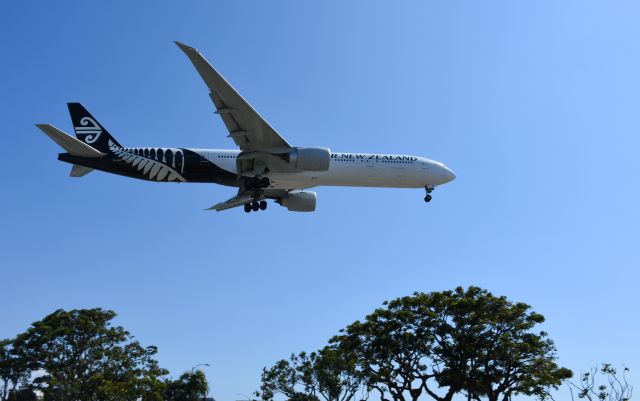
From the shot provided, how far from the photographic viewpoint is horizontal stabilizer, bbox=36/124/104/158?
107 feet

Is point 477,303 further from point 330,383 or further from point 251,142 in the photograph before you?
point 251,142

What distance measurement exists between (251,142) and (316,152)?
347cm

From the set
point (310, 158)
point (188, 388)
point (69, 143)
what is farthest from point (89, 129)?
point (188, 388)

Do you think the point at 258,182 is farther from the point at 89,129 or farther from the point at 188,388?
the point at 188,388

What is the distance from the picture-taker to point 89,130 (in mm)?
38781

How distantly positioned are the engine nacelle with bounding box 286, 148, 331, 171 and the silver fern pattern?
6535 millimetres

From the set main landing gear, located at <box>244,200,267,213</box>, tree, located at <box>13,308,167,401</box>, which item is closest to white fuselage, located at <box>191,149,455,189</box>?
main landing gear, located at <box>244,200,267,213</box>

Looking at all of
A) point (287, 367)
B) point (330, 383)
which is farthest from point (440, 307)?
point (287, 367)

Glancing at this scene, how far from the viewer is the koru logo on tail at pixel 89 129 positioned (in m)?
38.4

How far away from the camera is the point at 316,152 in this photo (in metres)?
35.1

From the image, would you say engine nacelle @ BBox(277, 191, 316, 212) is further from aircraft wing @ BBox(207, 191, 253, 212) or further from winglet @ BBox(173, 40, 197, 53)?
winglet @ BBox(173, 40, 197, 53)

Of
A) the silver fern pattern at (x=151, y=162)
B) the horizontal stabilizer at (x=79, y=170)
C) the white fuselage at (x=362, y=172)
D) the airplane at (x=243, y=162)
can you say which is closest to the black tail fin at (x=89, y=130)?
the airplane at (x=243, y=162)

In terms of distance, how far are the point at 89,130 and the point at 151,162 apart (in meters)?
5.07

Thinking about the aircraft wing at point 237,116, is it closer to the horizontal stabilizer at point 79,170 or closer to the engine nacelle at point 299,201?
the engine nacelle at point 299,201
